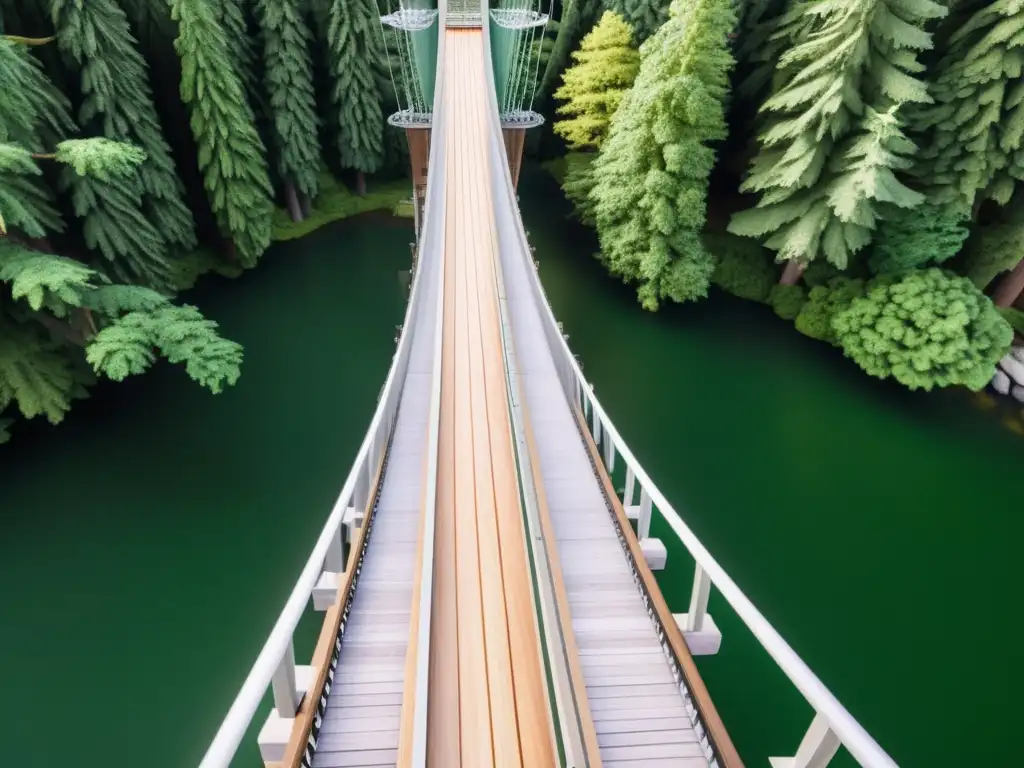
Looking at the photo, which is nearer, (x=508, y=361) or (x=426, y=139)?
(x=508, y=361)

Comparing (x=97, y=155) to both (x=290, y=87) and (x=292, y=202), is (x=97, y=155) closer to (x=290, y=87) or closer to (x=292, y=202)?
(x=290, y=87)

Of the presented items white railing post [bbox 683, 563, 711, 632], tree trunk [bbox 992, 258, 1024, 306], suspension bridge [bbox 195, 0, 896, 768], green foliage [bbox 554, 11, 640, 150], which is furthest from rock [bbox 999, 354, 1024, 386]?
white railing post [bbox 683, 563, 711, 632]

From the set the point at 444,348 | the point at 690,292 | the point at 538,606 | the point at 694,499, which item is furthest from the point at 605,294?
the point at 538,606

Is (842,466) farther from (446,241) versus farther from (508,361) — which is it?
(446,241)

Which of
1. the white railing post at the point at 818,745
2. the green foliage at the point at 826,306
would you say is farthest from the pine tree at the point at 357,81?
the white railing post at the point at 818,745

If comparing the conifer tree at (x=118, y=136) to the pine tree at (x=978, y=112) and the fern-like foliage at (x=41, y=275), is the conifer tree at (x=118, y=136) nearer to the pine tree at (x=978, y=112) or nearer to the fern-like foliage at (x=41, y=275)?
the fern-like foliage at (x=41, y=275)

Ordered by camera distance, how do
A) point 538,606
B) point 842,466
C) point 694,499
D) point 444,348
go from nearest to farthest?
point 538,606 < point 444,348 < point 694,499 < point 842,466

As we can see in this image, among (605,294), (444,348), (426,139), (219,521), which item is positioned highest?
(426,139)
